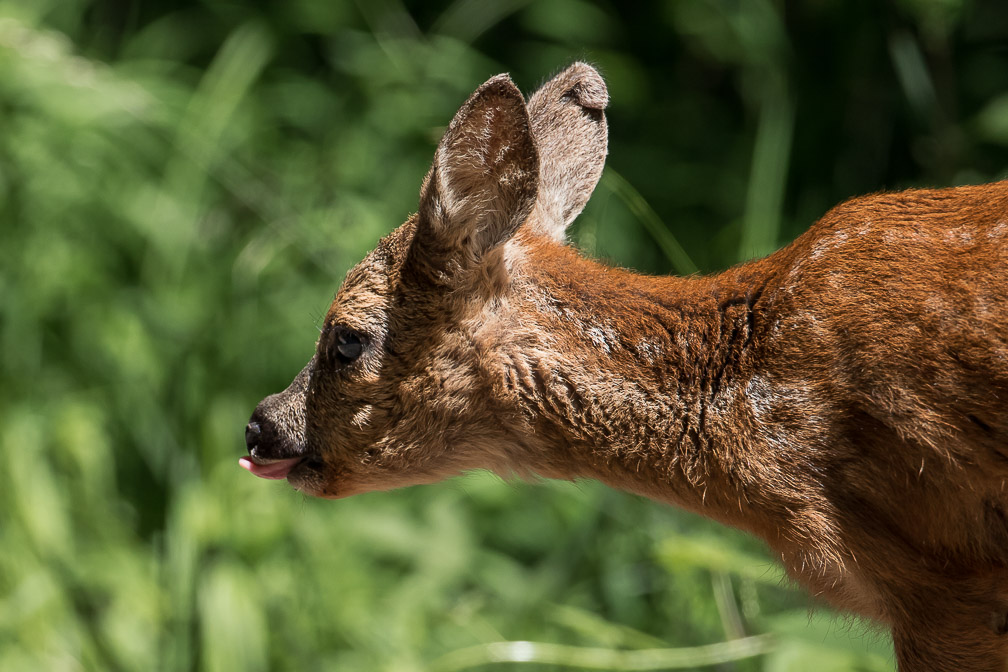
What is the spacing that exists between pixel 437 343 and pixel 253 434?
599 mm

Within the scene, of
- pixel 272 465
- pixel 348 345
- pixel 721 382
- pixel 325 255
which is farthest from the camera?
pixel 325 255

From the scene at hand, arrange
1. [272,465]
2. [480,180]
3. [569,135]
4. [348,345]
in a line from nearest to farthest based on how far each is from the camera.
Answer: [480,180], [348,345], [272,465], [569,135]

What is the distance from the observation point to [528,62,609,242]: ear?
321cm

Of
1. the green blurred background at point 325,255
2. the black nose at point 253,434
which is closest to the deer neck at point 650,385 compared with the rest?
the green blurred background at point 325,255

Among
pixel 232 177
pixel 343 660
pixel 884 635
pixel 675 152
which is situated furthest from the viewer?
pixel 675 152

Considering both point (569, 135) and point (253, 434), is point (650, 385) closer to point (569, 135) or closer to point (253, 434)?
point (569, 135)

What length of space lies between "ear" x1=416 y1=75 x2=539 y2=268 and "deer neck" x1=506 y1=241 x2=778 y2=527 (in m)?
0.19

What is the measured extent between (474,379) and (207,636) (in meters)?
1.82

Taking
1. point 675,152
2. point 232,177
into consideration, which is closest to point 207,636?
point 232,177

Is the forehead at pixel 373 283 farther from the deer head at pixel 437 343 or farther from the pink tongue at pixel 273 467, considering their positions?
the pink tongue at pixel 273 467

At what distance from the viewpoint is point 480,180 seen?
2738 mm

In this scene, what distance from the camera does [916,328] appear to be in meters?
2.37

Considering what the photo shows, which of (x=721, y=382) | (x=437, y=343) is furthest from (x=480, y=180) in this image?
(x=721, y=382)

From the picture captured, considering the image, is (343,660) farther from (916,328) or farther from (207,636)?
(916,328)
